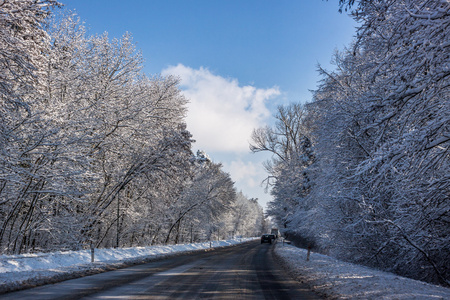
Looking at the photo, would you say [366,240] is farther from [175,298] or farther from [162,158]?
[162,158]

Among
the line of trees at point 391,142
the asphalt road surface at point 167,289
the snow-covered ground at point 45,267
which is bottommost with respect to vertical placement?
the asphalt road surface at point 167,289

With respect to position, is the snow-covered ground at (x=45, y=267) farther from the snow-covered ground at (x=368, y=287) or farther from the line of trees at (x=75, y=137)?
the snow-covered ground at (x=368, y=287)

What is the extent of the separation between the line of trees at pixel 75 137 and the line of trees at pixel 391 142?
9.36 metres

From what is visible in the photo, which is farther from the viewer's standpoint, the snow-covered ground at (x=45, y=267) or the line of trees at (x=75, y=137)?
the line of trees at (x=75, y=137)

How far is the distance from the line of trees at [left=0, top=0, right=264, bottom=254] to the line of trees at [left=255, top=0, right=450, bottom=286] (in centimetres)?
936

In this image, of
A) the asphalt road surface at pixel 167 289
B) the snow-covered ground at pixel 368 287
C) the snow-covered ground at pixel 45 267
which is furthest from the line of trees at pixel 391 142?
the snow-covered ground at pixel 45 267

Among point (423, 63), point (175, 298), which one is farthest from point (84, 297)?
point (423, 63)

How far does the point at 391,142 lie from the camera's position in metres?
6.23

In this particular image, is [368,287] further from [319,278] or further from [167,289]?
[167,289]

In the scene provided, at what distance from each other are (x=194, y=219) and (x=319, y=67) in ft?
93.2

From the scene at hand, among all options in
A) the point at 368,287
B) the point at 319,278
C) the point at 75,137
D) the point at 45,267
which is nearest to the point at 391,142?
the point at 368,287

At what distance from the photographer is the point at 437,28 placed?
5047 mm

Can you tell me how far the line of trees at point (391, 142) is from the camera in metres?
5.60

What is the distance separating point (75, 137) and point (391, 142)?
13120mm
